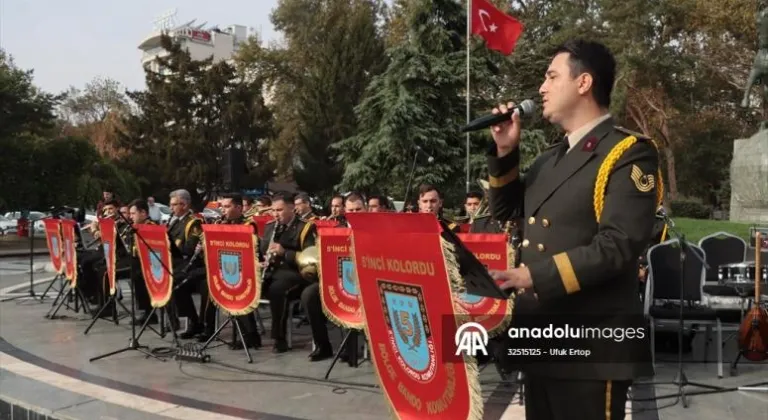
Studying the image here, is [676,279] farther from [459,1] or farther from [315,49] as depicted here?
[315,49]

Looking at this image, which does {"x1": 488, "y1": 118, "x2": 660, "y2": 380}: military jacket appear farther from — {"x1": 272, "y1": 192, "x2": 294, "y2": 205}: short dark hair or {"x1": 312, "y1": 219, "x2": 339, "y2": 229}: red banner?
{"x1": 272, "y1": 192, "x2": 294, "y2": 205}: short dark hair

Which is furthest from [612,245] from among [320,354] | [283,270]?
[283,270]

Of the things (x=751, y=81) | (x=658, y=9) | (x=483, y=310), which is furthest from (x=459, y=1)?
(x=483, y=310)

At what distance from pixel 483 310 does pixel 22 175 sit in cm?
2372

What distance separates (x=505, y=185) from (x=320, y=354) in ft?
14.4

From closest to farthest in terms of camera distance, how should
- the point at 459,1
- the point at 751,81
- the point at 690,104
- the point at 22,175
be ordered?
the point at 751,81 → the point at 459,1 → the point at 22,175 → the point at 690,104

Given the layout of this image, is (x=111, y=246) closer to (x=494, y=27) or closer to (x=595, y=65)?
(x=595, y=65)

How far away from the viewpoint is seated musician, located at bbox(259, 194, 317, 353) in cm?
664

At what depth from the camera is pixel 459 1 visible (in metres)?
20.9

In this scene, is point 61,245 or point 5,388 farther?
point 61,245

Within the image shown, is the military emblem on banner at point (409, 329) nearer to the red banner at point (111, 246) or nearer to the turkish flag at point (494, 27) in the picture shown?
the red banner at point (111, 246)

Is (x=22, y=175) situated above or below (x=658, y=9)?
below

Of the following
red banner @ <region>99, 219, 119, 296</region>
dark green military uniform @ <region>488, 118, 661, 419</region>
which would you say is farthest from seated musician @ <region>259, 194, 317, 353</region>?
dark green military uniform @ <region>488, 118, 661, 419</region>

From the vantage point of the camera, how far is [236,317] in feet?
20.9
